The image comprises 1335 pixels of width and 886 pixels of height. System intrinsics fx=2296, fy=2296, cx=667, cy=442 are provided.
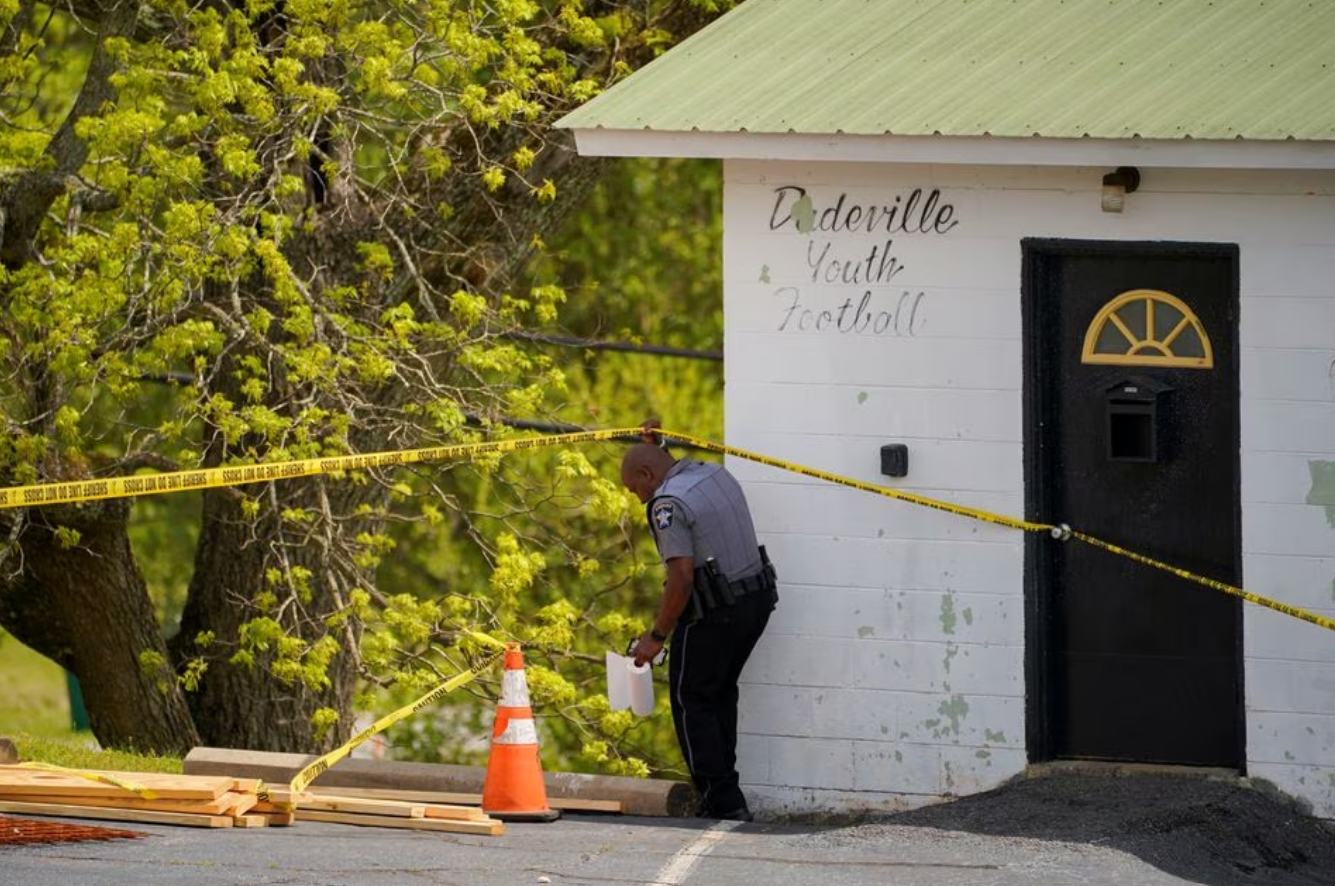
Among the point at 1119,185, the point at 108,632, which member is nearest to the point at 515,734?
the point at 1119,185

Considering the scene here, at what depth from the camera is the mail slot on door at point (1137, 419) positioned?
1005 centimetres

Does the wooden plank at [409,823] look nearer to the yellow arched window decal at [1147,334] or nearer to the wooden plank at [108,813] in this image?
the wooden plank at [108,813]

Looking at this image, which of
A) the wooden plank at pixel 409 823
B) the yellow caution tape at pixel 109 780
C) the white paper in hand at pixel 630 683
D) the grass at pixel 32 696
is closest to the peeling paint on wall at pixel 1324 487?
the white paper in hand at pixel 630 683

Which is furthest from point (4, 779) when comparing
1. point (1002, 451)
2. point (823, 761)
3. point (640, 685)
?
point (1002, 451)

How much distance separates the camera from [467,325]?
48.0 ft

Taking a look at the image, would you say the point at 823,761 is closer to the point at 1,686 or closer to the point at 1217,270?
the point at 1217,270

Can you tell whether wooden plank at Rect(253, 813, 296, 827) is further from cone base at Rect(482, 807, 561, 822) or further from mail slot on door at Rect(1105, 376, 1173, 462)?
mail slot on door at Rect(1105, 376, 1173, 462)

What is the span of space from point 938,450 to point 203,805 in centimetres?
356

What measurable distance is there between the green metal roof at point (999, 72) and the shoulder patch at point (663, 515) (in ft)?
5.52

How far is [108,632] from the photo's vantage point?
50.0ft

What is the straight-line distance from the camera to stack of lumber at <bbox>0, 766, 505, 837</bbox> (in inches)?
377

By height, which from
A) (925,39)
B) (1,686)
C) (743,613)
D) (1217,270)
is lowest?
(1,686)

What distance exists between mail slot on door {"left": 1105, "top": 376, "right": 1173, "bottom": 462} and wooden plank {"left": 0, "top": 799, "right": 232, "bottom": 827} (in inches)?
165

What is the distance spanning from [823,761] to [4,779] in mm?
3630
